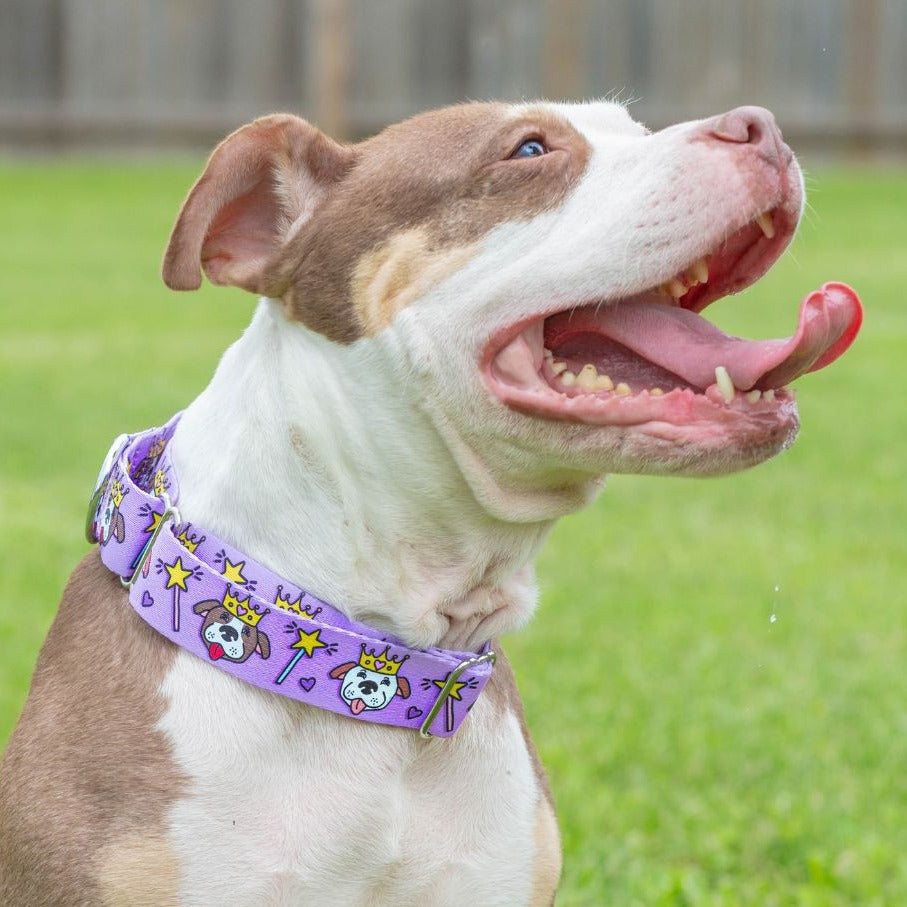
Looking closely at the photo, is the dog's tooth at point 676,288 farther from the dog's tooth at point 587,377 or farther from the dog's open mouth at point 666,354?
the dog's tooth at point 587,377

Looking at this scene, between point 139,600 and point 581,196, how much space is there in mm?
943

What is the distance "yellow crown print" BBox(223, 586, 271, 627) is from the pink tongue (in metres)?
0.63

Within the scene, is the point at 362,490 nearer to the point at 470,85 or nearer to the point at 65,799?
the point at 65,799

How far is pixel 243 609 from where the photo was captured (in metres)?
2.68

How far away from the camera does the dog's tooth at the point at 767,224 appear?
277 centimetres

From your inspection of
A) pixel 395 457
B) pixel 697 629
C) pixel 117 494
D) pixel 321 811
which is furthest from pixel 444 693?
pixel 697 629

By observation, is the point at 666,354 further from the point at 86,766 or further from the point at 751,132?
the point at 86,766

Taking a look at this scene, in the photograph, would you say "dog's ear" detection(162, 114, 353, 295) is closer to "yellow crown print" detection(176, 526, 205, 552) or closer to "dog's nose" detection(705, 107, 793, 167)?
"yellow crown print" detection(176, 526, 205, 552)

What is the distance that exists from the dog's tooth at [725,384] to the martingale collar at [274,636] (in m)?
0.59

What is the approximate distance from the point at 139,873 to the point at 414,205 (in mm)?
1124

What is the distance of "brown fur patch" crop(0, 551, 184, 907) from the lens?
257 centimetres

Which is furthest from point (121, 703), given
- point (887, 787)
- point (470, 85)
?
point (470, 85)

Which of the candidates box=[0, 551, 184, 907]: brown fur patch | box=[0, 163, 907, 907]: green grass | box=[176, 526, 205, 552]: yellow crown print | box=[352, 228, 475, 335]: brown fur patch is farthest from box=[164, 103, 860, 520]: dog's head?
box=[0, 163, 907, 907]: green grass

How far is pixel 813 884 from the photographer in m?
3.86
